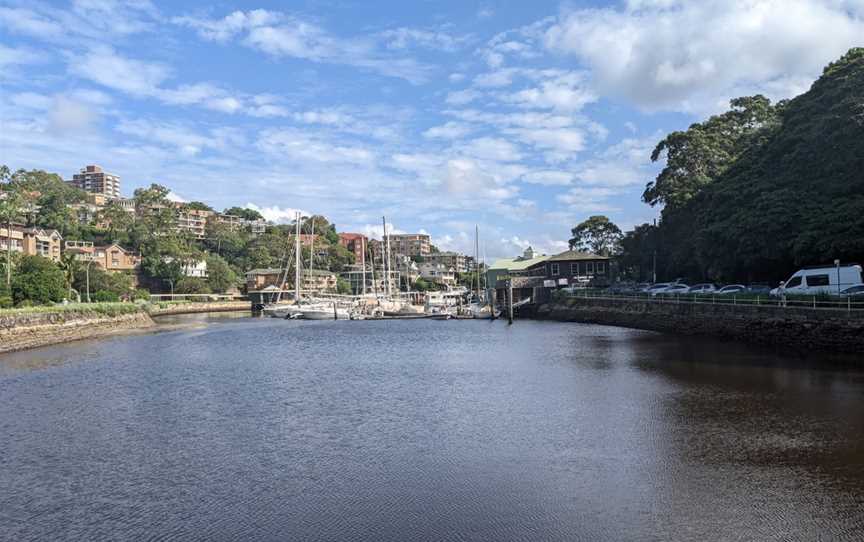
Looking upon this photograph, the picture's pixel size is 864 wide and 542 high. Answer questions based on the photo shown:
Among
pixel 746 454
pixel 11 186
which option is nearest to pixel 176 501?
pixel 746 454

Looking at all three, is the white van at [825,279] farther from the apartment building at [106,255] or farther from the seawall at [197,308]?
the apartment building at [106,255]

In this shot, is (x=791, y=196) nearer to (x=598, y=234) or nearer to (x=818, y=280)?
(x=818, y=280)

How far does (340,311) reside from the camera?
7912 cm

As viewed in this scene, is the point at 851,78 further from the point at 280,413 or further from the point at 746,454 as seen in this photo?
the point at 280,413

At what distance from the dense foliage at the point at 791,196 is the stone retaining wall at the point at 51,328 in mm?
47749

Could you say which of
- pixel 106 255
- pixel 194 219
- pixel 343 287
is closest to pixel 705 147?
pixel 343 287

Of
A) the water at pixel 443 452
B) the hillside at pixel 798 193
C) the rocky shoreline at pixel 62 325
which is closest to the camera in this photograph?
the water at pixel 443 452

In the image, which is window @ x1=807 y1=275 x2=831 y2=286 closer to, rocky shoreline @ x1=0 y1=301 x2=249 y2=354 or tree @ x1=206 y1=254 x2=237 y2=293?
rocky shoreline @ x1=0 y1=301 x2=249 y2=354

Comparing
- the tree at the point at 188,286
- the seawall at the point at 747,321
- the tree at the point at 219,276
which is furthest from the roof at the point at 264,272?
the seawall at the point at 747,321

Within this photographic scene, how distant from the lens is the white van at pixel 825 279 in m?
32.6

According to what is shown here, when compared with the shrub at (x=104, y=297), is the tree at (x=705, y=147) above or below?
above

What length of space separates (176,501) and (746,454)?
12255 millimetres

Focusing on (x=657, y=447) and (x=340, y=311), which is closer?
(x=657, y=447)

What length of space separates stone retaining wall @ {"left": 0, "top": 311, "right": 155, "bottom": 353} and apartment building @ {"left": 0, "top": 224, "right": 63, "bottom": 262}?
60.3 ft
